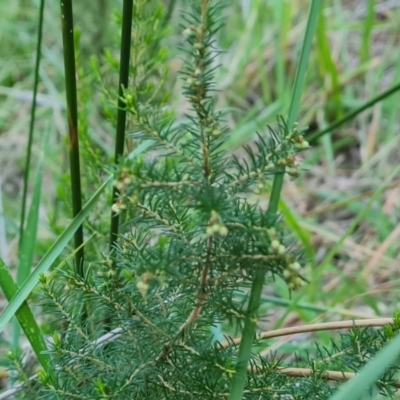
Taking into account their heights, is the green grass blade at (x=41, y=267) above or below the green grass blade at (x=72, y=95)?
below

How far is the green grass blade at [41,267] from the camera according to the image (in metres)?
0.50

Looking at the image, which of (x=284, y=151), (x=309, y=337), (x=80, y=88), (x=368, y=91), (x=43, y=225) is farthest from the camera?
(x=368, y=91)

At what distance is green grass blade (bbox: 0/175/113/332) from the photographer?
50 cm

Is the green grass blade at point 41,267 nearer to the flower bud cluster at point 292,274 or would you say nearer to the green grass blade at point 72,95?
the green grass blade at point 72,95

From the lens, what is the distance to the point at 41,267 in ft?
1.69

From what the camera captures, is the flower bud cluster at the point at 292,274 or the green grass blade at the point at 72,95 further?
the green grass blade at the point at 72,95

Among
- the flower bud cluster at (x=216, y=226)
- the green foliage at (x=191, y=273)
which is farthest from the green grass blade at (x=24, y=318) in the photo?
the flower bud cluster at (x=216, y=226)

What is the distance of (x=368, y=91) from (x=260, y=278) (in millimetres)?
1342

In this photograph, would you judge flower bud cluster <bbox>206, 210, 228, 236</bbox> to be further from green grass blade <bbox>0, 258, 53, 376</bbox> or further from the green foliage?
green grass blade <bbox>0, 258, 53, 376</bbox>

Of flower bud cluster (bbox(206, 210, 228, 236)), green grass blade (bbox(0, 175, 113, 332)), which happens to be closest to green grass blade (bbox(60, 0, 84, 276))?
green grass blade (bbox(0, 175, 113, 332))

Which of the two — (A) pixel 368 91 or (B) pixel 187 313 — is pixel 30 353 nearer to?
(B) pixel 187 313

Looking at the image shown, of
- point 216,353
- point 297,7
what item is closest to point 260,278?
point 216,353

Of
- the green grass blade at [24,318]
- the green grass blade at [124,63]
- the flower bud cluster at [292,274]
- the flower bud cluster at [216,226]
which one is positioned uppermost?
the green grass blade at [124,63]

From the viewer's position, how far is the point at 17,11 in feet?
6.38
